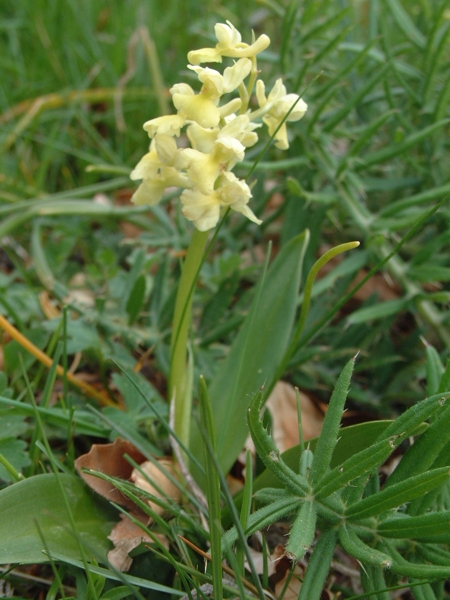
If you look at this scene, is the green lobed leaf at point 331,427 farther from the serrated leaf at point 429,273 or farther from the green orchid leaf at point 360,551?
the serrated leaf at point 429,273

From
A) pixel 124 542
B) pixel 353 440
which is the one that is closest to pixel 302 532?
pixel 353 440

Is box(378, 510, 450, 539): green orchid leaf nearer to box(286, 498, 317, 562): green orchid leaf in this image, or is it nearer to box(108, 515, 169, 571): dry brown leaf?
box(286, 498, 317, 562): green orchid leaf

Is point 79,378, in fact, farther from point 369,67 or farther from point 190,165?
point 369,67

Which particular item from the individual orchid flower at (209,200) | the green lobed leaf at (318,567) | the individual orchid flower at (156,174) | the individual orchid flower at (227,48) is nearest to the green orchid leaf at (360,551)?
the green lobed leaf at (318,567)

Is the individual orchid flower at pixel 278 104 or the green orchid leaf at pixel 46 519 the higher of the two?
the individual orchid flower at pixel 278 104

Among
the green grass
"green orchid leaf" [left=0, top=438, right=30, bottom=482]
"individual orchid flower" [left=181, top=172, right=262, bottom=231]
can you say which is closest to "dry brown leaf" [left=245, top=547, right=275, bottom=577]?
the green grass
